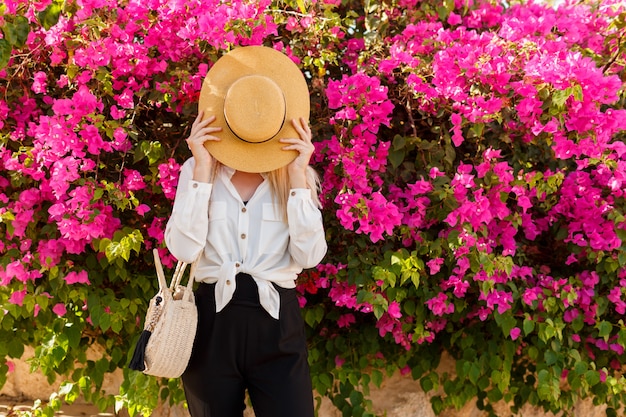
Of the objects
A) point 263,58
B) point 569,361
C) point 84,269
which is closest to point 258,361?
point 263,58

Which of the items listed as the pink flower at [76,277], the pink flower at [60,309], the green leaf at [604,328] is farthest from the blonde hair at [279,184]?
the green leaf at [604,328]

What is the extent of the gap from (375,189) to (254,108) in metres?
1.09

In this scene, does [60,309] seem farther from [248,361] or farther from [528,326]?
[528,326]

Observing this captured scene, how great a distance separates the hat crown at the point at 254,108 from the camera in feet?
7.59

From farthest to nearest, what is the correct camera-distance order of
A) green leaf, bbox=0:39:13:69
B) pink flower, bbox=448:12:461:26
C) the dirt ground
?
the dirt ground < pink flower, bbox=448:12:461:26 < green leaf, bbox=0:39:13:69

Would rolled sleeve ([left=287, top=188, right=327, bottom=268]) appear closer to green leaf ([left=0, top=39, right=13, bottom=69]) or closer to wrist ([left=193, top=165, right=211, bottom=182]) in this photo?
wrist ([left=193, top=165, right=211, bottom=182])

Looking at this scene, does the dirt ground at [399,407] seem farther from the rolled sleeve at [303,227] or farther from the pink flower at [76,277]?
the rolled sleeve at [303,227]

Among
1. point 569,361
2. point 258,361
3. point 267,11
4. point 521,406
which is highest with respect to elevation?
point 267,11

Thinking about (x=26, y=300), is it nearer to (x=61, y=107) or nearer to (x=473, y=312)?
(x=61, y=107)

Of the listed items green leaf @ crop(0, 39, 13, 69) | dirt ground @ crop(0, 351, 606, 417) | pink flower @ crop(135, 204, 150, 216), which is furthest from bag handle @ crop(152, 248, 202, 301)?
dirt ground @ crop(0, 351, 606, 417)

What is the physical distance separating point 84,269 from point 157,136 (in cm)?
67

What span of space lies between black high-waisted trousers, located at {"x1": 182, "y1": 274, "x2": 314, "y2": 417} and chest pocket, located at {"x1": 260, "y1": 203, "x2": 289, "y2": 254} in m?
0.13

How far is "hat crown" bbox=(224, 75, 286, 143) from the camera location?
2314 mm

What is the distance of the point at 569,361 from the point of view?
3307 millimetres
